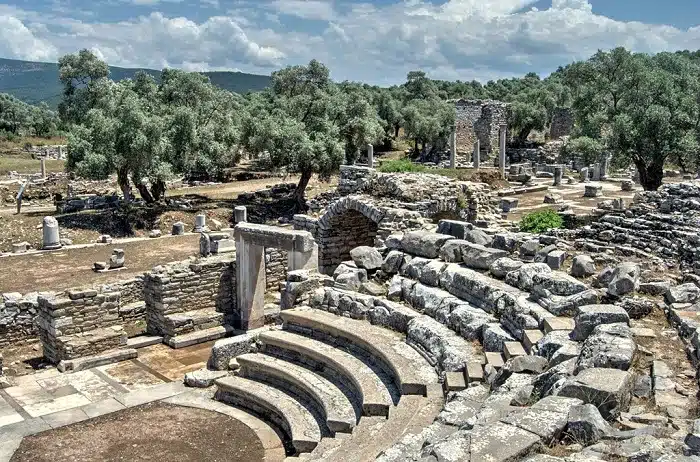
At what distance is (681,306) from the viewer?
8.19 metres

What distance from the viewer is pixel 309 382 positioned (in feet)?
35.1

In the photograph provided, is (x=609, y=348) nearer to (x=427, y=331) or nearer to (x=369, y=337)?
(x=427, y=331)

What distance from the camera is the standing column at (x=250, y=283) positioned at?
16.8 metres

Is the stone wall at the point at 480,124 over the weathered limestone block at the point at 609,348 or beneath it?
over

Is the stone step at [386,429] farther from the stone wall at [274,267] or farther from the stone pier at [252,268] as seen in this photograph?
the stone wall at [274,267]

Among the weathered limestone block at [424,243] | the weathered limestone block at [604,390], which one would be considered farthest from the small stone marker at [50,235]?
the weathered limestone block at [604,390]

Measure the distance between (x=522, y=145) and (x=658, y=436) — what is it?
55069 millimetres

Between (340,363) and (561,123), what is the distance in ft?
183

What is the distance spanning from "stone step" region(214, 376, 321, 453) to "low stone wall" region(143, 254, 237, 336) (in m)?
4.35

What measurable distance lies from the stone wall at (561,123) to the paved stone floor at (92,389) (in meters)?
52.5

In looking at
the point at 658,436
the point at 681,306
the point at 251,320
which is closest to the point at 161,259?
the point at 251,320

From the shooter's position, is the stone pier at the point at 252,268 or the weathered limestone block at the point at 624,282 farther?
the stone pier at the point at 252,268

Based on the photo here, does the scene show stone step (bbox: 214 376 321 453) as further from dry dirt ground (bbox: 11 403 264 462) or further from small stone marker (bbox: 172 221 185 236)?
small stone marker (bbox: 172 221 185 236)

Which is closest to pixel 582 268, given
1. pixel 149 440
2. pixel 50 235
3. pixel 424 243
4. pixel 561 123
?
pixel 424 243
